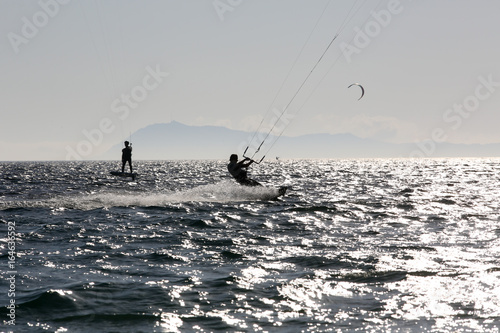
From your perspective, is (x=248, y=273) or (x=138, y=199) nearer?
(x=248, y=273)

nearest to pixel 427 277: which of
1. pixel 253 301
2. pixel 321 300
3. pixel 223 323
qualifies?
pixel 321 300

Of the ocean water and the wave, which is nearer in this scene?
the ocean water

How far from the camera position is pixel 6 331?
20.8 feet

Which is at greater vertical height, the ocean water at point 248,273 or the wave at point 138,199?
the wave at point 138,199

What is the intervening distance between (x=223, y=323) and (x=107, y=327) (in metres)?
1.46

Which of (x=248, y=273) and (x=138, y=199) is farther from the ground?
(x=138, y=199)

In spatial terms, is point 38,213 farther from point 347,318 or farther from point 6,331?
point 347,318

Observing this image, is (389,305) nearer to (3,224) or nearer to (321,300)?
(321,300)

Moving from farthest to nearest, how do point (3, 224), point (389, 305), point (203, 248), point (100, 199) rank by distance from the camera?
point (100, 199) → point (3, 224) → point (203, 248) → point (389, 305)

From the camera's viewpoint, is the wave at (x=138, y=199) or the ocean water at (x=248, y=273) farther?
the wave at (x=138, y=199)

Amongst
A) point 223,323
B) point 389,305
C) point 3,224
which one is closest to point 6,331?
point 223,323

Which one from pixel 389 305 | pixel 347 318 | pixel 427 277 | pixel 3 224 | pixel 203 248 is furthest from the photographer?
pixel 3 224

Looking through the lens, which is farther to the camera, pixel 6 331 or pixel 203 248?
pixel 203 248

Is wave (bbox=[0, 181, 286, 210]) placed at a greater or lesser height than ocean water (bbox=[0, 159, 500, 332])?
greater
